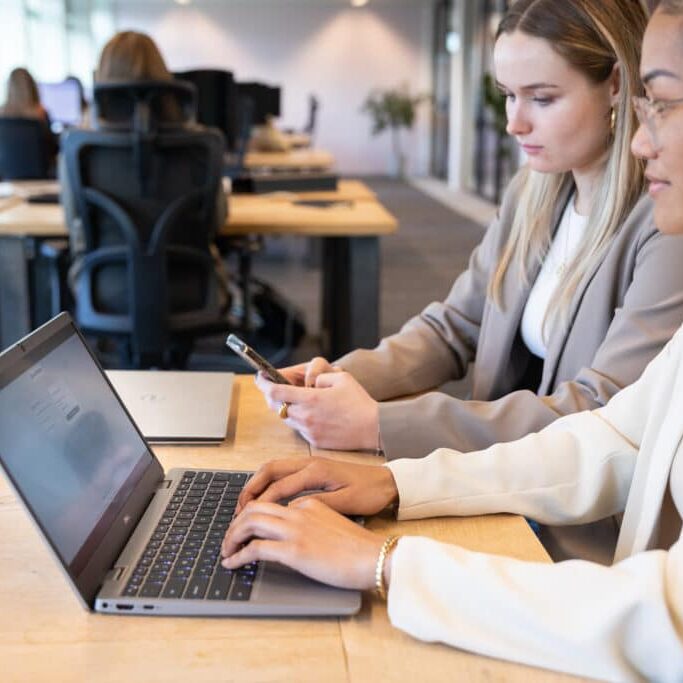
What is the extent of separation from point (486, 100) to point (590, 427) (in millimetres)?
9276

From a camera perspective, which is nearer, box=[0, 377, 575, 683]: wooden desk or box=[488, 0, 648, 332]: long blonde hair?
box=[0, 377, 575, 683]: wooden desk

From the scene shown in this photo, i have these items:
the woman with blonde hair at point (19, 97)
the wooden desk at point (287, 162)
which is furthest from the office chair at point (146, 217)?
the woman with blonde hair at point (19, 97)

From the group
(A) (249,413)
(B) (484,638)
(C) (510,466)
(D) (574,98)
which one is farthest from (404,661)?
(D) (574,98)

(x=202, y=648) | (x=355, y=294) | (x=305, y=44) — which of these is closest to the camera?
(x=202, y=648)

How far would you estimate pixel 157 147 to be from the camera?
9.26 feet

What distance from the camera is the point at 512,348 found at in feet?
5.24

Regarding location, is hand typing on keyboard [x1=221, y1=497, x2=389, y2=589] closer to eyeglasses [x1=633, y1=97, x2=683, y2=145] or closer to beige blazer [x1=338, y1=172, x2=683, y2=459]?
beige blazer [x1=338, y1=172, x2=683, y2=459]

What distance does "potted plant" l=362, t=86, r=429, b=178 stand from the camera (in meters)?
14.9

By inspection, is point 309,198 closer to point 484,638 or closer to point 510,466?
point 510,466

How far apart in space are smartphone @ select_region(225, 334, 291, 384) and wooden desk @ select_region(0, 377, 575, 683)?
395 mm

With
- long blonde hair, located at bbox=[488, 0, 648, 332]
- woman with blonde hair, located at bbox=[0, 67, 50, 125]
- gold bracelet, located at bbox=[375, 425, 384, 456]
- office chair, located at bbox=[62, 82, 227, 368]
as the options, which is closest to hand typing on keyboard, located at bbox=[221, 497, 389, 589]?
gold bracelet, located at bbox=[375, 425, 384, 456]

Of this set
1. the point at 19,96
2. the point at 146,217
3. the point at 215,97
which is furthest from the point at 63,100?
the point at 146,217

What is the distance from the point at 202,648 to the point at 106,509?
213 mm

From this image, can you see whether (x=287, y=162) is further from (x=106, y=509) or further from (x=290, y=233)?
(x=106, y=509)
